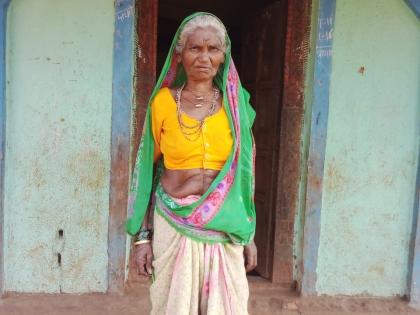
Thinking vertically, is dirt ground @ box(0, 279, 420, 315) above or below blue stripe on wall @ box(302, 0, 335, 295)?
below

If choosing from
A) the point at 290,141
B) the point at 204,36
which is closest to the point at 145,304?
the point at 290,141

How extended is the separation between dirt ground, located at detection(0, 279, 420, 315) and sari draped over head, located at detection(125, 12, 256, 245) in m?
1.49

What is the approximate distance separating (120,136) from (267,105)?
1.31 m

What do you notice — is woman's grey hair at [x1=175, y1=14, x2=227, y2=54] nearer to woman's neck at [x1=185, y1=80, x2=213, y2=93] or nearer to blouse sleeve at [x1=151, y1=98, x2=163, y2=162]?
woman's neck at [x1=185, y1=80, x2=213, y2=93]

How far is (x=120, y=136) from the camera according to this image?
329 cm

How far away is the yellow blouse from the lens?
194 centimetres

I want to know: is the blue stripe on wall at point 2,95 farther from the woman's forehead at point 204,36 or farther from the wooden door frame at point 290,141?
the wooden door frame at point 290,141

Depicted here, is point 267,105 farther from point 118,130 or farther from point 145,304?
point 145,304

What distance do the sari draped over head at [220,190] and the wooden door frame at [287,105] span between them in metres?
1.34

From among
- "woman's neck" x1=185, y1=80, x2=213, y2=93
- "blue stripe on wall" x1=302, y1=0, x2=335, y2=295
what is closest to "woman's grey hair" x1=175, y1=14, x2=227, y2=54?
"woman's neck" x1=185, y1=80, x2=213, y2=93

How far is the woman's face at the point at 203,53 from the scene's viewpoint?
74.9 inches

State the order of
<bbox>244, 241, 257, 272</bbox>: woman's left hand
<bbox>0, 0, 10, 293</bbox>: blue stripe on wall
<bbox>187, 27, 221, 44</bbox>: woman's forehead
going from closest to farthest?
1. <bbox>187, 27, 221, 44</bbox>: woman's forehead
2. <bbox>244, 241, 257, 272</bbox>: woman's left hand
3. <bbox>0, 0, 10, 293</bbox>: blue stripe on wall

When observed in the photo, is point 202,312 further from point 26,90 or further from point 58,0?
point 58,0

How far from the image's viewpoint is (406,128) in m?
3.49
